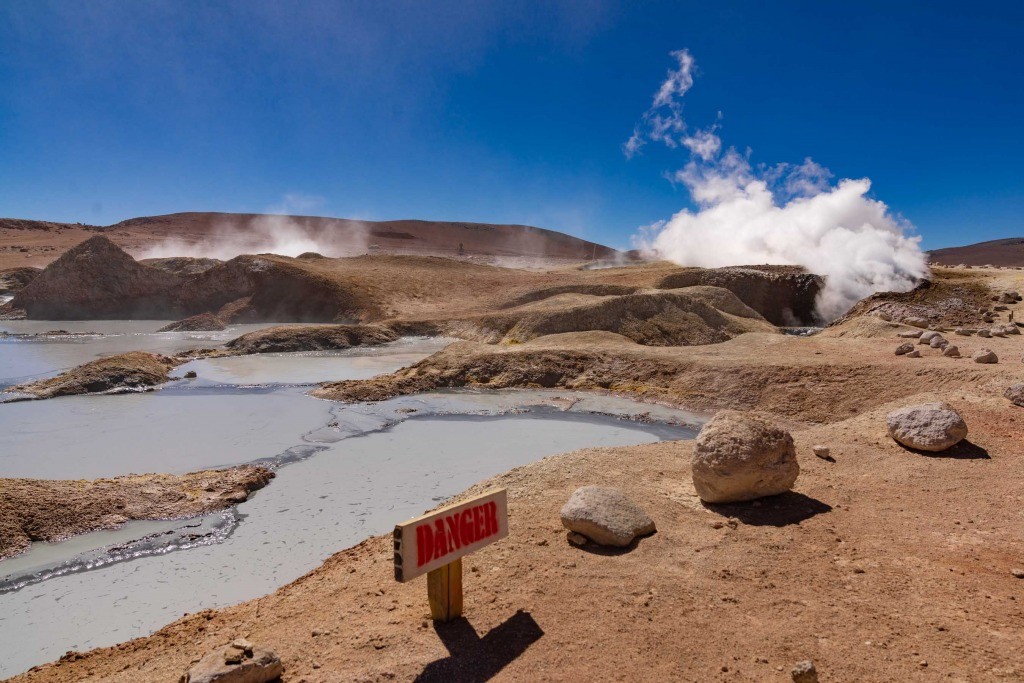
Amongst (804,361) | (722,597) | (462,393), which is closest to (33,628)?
(722,597)

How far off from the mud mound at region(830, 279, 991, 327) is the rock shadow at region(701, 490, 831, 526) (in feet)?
61.7

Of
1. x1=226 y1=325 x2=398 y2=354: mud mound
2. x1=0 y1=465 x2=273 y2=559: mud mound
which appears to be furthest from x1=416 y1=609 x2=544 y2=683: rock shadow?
x1=226 y1=325 x2=398 y2=354: mud mound

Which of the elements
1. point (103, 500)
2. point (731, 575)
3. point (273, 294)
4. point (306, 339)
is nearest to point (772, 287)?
point (306, 339)

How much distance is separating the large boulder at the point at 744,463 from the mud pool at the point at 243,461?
420 centimetres

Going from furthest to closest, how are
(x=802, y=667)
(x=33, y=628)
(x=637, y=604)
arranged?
(x=33, y=628)
(x=637, y=604)
(x=802, y=667)

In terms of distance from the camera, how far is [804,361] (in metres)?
15.7

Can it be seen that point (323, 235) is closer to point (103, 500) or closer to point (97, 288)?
point (97, 288)

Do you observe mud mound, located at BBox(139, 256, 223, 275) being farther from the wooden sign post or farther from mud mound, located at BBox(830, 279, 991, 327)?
the wooden sign post

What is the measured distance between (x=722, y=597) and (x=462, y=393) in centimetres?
1297

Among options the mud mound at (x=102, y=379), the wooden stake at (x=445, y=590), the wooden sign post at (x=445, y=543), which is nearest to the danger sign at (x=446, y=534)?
the wooden sign post at (x=445, y=543)

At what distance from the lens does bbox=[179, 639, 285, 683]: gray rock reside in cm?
366

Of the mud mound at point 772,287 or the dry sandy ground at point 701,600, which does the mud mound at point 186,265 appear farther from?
the dry sandy ground at point 701,600

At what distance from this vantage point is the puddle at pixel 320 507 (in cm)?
595

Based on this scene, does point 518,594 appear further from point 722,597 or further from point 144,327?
point 144,327
